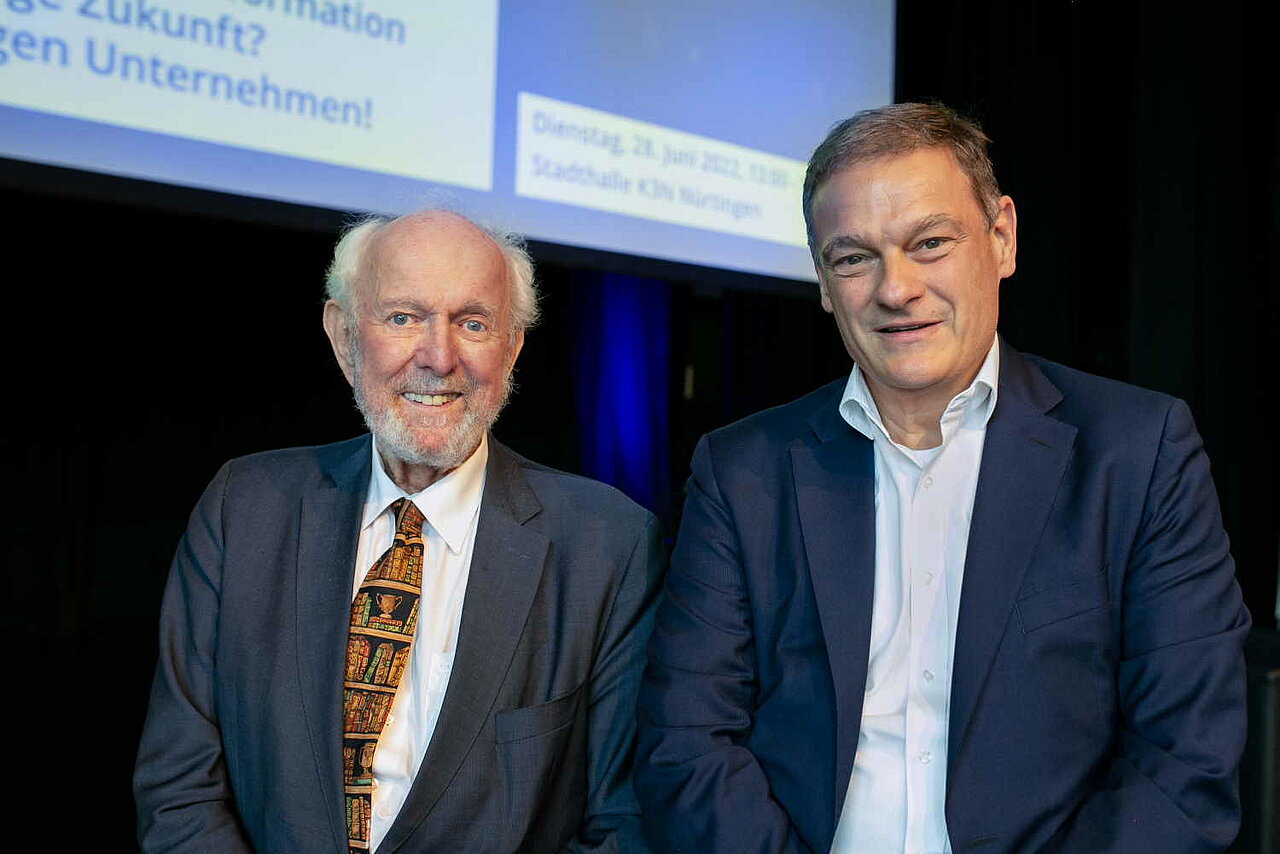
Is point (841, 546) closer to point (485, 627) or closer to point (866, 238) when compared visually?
point (866, 238)

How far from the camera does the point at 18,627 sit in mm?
2545

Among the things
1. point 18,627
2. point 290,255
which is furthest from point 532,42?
point 18,627

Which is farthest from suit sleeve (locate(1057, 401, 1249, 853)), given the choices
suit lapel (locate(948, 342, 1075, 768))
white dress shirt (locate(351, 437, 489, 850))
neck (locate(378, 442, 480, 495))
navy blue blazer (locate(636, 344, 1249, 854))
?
neck (locate(378, 442, 480, 495))

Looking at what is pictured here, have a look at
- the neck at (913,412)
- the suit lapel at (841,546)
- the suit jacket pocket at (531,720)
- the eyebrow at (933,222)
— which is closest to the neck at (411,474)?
the suit jacket pocket at (531,720)

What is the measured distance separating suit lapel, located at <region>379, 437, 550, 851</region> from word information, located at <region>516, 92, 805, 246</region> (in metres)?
1.44

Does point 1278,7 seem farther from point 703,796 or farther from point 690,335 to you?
point 703,796

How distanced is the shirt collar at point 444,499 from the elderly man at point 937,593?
1.20ft

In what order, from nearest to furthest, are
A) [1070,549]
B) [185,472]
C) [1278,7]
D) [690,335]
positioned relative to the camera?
1. [1070,549]
2. [185,472]
3. [1278,7]
4. [690,335]

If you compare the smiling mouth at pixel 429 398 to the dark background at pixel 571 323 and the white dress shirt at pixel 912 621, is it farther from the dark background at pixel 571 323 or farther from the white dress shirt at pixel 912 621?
the dark background at pixel 571 323

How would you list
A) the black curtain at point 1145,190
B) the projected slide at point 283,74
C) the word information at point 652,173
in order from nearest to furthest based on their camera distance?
the projected slide at point 283,74 → the word information at point 652,173 → the black curtain at point 1145,190

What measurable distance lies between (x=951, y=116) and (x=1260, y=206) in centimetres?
263

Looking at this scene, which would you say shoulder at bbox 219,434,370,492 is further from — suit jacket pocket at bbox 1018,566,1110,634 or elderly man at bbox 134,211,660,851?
suit jacket pocket at bbox 1018,566,1110,634

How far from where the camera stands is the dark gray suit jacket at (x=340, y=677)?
160cm

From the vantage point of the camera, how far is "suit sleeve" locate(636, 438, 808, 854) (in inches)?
59.3
